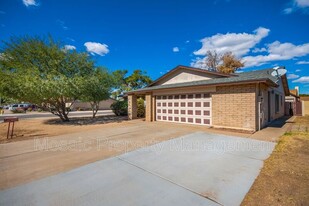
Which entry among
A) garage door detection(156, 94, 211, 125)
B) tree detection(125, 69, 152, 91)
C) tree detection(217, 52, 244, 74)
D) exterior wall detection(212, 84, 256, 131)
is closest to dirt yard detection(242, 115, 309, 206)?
exterior wall detection(212, 84, 256, 131)

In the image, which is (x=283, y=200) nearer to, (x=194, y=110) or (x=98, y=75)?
(x=194, y=110)

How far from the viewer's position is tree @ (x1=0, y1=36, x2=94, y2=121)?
10.9 meters

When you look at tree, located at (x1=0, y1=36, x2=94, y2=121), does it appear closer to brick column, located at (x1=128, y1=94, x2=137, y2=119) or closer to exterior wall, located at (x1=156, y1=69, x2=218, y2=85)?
brick column, located at (x1=128, y1=94, x2=137, y2=119)

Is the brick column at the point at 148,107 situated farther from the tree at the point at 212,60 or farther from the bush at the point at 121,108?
the tree at the point at 212,60

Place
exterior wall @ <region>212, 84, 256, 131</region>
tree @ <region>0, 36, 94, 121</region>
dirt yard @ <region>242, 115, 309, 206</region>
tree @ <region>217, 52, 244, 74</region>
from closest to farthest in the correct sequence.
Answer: dirt yard @ <region>242, 115, 309, 206</region>, exterior wall @ <region>212, 84, 256, 131</region>, tree @ <region>0, 36, 94, 121</region>, tree @ <region>217, 52, 244, 74</region>

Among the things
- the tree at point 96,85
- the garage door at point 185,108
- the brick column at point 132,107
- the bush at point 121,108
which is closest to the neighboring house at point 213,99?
the garage door at point 185,108

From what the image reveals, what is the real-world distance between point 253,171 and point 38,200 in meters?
4.53

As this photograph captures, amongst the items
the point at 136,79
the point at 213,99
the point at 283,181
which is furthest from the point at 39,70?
the point at 136,79

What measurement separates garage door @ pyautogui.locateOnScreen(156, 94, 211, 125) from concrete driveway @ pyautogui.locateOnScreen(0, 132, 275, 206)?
16.8 ft

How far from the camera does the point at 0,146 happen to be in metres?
6.33

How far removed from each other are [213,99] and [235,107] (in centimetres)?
134

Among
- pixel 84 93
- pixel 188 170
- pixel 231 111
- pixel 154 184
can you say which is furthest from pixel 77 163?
pixel 84 93

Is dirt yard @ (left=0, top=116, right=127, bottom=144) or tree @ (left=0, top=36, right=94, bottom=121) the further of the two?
tree @ (left=0, top=36, right=94, bottom=121)

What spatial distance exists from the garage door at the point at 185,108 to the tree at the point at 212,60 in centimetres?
2154
